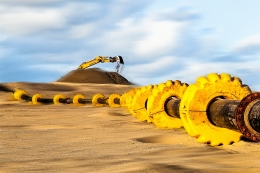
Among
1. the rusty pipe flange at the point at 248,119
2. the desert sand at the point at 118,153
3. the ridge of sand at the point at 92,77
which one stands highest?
the ridge of sand at the point at 92,77

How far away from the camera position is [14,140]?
24.2 feet

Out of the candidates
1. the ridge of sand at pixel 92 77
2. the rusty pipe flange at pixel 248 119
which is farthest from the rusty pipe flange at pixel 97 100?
the ridge of sand at pixel 92 77

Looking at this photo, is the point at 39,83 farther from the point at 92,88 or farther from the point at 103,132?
the point at 103,132

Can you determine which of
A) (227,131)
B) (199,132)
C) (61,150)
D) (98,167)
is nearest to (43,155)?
(61,150)

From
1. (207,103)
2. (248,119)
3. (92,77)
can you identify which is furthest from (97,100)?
(92,77)

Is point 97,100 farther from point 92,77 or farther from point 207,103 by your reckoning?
point 92,77

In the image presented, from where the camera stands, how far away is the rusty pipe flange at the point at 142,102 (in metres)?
10.3

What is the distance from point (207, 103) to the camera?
539 cm

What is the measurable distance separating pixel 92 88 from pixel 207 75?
26710mm

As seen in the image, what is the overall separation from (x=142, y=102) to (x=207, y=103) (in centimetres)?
506

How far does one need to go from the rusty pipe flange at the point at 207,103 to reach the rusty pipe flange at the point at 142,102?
4.71 meters

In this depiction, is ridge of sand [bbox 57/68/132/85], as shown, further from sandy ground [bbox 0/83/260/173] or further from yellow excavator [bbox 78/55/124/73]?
sandy ground [bbox 0/83/260/173]

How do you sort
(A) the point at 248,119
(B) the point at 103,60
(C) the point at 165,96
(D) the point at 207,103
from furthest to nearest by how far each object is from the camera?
(B) the point at 103,60
(C) the point at 165,96
(D) the point at 207,103
(A) the point at 248,119

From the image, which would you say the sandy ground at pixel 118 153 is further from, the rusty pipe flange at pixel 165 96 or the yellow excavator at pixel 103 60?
the yellow excavator at pixel 103 60
